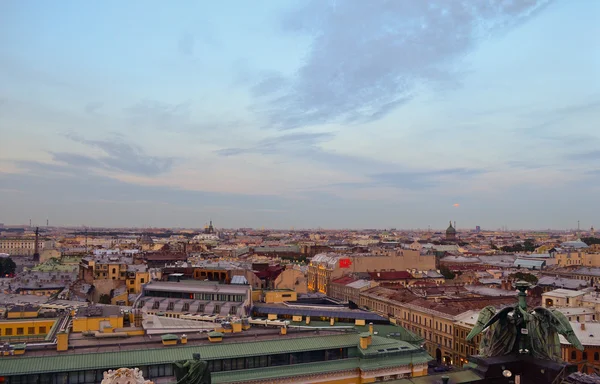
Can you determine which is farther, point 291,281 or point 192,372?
point 291,281

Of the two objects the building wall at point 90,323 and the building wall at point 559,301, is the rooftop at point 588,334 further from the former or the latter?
the building wall at point 90,323

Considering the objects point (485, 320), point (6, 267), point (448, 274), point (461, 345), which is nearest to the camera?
point (485, 320)

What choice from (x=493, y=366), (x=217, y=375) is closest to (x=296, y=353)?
(x=217, y=375)

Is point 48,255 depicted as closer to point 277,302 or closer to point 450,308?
point 277,302

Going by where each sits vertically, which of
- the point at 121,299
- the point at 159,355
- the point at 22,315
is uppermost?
the point at 159,355

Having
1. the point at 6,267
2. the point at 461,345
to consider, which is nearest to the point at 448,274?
the point at 461,345

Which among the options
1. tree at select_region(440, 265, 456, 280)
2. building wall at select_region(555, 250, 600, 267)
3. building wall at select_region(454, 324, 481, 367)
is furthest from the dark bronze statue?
building wall at select_region(555, 250, 600, 267)

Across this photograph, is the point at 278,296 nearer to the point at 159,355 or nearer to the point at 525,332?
the point at 159,355
